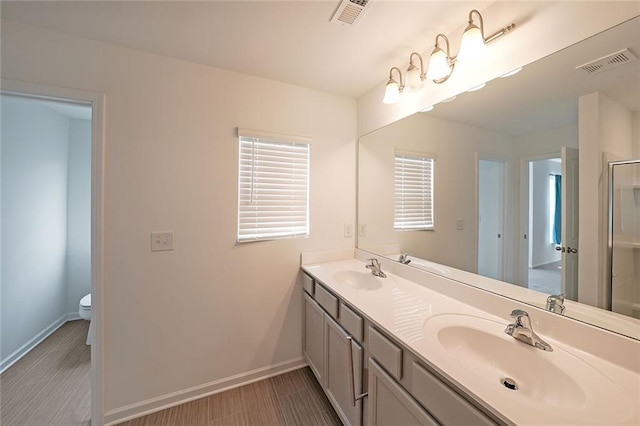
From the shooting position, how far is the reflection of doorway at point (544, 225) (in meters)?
1.00

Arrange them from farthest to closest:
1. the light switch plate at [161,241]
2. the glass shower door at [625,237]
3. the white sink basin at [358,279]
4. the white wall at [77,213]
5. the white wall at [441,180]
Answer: the white wall at [77,213], the white sink basin at [358,279], the light switch plate at [161,241], the white wall at [441,180], the glass shower door at [625,237]

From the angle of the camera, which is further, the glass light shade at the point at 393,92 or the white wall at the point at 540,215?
the glass light shade at the point at 393,92

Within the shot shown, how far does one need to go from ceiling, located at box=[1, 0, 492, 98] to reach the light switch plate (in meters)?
1.19

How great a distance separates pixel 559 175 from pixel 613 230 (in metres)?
0.26

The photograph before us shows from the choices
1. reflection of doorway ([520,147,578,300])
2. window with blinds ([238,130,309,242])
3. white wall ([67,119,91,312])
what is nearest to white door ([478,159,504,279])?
reflection of doorway ([520,147,578,300])

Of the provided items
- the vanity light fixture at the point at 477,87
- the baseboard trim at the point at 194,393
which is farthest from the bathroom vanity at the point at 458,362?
the vanity light fixture at the point at 477,87

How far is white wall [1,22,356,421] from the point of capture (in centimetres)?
149

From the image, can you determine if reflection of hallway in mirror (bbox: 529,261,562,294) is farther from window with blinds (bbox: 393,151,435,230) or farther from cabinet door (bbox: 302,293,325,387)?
cabinet door (bbox: 302,293,325,387)

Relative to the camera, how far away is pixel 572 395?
742mm

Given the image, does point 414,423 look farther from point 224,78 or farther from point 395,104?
point 224,78

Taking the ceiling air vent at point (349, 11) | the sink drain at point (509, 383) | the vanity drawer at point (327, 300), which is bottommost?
the sink drain at point (509, 383)

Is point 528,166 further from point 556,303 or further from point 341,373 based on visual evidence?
point 341,373

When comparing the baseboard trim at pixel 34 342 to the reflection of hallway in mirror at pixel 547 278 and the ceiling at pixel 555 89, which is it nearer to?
the reflection of hallway in mirror at pixel 547 278

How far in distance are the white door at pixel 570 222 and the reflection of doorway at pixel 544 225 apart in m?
0.02
